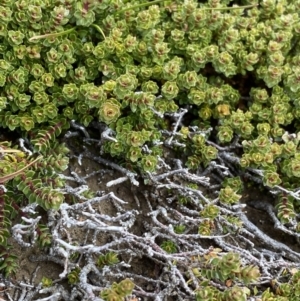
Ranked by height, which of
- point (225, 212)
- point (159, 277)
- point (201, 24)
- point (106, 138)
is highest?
point (201, 24)

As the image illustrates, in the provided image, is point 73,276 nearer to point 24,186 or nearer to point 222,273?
point 24,186

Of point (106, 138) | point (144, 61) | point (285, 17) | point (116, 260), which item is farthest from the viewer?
point (285, 17)

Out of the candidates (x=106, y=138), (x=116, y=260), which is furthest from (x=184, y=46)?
(x=116, y=260)

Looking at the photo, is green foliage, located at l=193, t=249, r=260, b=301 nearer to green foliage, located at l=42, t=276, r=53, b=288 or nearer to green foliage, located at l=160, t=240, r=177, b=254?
green foliage, located at l=160, t=240, r=177, b=254

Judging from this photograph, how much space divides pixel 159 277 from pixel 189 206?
1.15ft

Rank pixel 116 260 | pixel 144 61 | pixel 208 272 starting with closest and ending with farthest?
1. pixel 208 272
2. pixel 116 260
3. pixel 144 61

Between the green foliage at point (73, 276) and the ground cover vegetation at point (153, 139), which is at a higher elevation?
the ground cover vegetation at point (153, 139)

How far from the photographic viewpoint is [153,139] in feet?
7.18

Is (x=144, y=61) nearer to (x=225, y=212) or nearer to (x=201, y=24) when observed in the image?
(x=201, y=24)

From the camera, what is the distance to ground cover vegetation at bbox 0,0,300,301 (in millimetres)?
1973

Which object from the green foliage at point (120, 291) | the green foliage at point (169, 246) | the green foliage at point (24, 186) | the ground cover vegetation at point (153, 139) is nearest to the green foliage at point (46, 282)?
the ground cover vegetation at point (153, 139)

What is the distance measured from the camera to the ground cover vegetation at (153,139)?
197cm

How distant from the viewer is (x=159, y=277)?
2.07m

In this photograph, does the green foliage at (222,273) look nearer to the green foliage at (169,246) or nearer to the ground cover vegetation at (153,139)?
the ground cover vegetation at (153,139)
